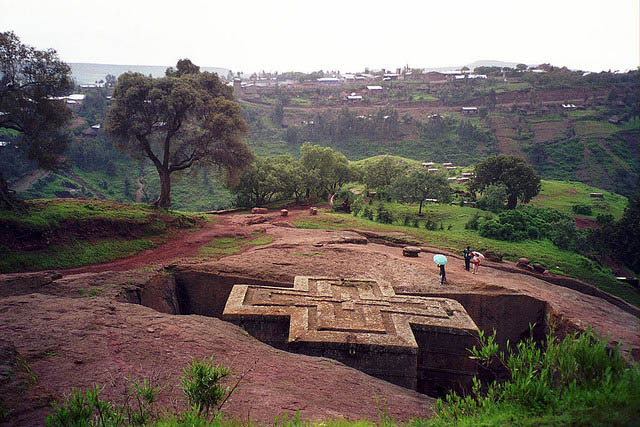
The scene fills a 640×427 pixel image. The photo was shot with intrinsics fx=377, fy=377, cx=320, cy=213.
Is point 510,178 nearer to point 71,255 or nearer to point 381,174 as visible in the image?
point 381,174

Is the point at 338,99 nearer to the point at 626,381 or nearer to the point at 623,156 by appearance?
the point at 623,156

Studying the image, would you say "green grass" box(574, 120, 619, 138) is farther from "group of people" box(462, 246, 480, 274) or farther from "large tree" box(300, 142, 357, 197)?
"group of people" box(462, 246, 480, 274)

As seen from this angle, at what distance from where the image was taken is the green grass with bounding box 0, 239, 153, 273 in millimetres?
12695

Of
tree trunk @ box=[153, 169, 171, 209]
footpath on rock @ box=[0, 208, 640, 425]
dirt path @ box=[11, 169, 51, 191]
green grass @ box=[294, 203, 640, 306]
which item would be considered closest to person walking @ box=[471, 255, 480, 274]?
footpath on rock @ box=[0, 208, 640, 425]

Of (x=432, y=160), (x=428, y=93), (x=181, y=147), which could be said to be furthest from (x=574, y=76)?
(x=181, y=147)

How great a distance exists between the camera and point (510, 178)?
31.9 metres

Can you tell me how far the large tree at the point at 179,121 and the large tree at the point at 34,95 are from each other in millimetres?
3308

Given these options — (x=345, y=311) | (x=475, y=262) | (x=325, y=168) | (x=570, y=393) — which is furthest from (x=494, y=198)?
(x=570, y=393)

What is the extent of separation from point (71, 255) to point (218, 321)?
27.7 feet

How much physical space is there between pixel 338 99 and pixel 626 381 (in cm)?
9050

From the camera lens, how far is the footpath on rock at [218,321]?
5.90m

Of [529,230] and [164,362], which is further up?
[164,362]

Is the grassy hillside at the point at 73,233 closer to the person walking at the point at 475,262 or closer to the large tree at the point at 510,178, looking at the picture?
the person walking at the point at 475,262

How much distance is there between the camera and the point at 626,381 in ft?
14.0
